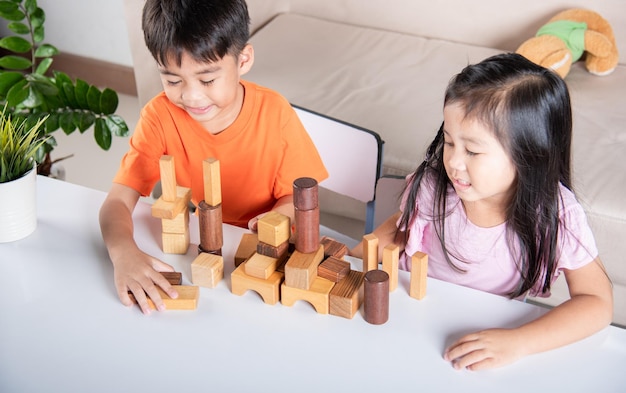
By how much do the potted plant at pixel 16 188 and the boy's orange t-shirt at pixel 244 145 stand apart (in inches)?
9.0

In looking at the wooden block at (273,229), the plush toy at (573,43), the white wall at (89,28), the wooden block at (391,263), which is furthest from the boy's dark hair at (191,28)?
the white wall at (89,28)

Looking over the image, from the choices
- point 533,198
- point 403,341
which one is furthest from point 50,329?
point 533,198

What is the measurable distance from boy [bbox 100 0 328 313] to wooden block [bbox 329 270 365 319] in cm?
25

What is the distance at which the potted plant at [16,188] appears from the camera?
1204mm

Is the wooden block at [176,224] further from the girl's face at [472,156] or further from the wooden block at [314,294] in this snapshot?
the girl's face at [472,156]

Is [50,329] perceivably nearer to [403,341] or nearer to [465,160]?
[403,341]

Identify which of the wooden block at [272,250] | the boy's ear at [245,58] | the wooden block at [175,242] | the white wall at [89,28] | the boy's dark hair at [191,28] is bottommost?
the white wall at [89,28]

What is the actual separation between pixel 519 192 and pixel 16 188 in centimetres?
79

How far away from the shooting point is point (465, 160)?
1.13 m

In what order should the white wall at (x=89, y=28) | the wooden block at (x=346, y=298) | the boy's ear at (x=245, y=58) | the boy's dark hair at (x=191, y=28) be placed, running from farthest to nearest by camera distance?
1. the white wall at (x=89, y=28)
2. the boy's ear at (x=245, y=58)
3. the boy's dark hair at (x=191, y=28)
4. the wooden block at (x=346, y=298)

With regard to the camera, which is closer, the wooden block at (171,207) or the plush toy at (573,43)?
the wooden block at (171,207)

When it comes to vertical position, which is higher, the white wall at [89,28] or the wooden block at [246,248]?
the wooden block at [246,248]

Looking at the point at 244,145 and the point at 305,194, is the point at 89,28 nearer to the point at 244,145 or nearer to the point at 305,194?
the point at 244,145

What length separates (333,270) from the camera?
3.51 ft
